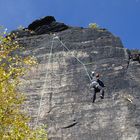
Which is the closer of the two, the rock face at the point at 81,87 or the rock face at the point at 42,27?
the rock face at the point at 81,87

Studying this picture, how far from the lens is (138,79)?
93.5 feet

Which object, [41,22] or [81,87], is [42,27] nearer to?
[41,22]

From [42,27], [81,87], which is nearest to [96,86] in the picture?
[81,87]

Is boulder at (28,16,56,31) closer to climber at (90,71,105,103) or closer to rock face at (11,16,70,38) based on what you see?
rock face at (11,16,70,38)

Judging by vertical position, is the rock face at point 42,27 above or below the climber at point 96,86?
above

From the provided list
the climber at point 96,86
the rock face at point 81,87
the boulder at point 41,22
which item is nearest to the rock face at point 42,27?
the boulder at point 41,22

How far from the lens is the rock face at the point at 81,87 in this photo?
25.7 meters

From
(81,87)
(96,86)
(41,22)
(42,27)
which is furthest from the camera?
(41,22)

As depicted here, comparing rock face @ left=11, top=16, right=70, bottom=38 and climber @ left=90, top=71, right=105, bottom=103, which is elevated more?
rock face @ left=11, top=16, right=70, bottom=38

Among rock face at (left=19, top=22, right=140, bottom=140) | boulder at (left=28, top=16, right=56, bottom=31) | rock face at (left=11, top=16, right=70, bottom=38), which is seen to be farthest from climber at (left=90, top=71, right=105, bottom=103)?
boulder at (left=28, top=16, right=56, bottom=31)

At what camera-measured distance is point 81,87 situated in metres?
28.5

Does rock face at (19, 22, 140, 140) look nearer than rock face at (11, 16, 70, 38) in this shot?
Yes

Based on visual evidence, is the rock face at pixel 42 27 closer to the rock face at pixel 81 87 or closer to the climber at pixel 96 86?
the rock face at pixel 81 87

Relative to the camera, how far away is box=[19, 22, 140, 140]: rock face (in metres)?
25.7
